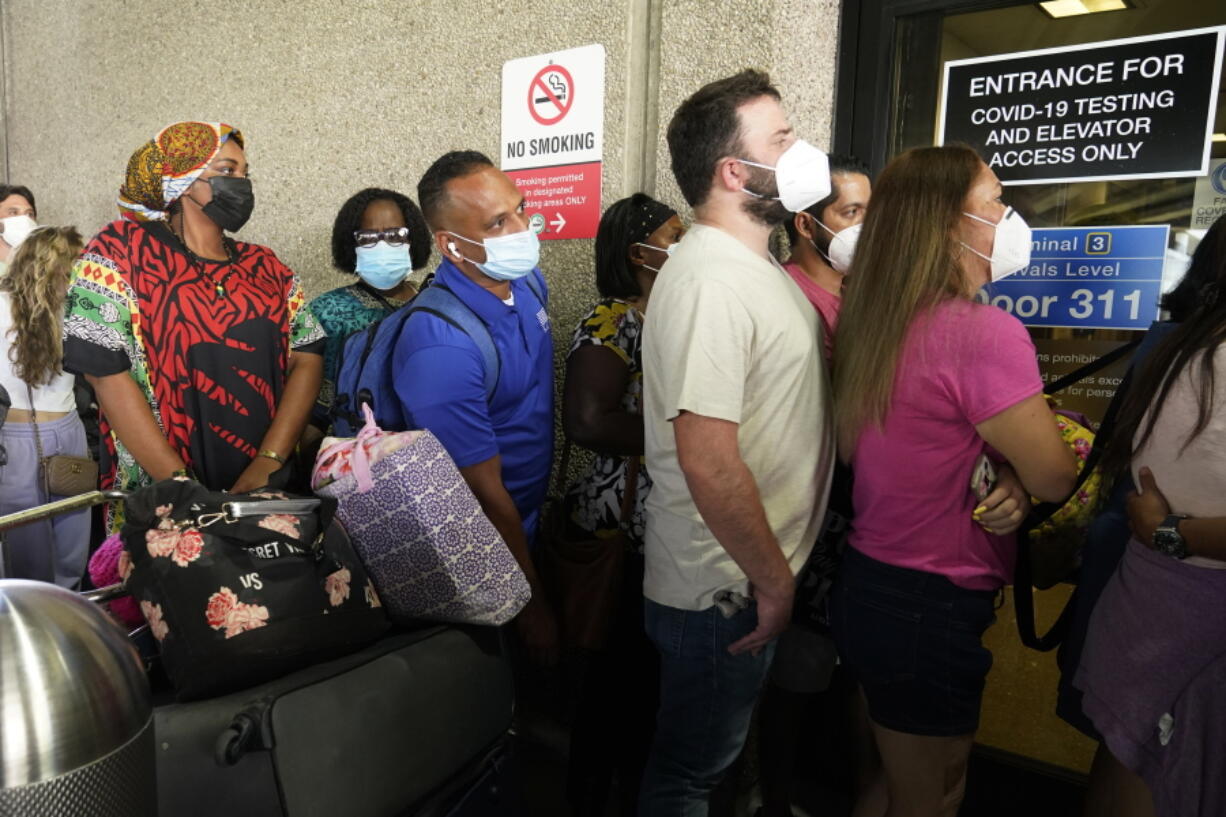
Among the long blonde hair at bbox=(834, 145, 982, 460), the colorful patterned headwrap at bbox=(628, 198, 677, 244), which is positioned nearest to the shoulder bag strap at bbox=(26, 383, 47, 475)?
the colorful patterned headwrap at bbox=(628, 198, 677, 244)

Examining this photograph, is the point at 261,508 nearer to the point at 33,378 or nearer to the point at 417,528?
the point at 417,528

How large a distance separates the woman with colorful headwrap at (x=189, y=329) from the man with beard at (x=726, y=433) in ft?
4.40

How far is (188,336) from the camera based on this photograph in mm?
2449

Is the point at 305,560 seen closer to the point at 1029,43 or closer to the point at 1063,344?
the point at 1063,344

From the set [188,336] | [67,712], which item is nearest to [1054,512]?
[67,712]

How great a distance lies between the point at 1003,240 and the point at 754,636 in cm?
96

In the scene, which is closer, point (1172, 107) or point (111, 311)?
point (1172, 107)

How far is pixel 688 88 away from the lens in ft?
9.05

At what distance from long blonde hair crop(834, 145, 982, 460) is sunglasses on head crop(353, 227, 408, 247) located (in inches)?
73.8

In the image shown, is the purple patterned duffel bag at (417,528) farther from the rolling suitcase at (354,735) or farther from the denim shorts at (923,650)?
the denim shorts at (923,650)

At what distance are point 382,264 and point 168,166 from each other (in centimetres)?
79

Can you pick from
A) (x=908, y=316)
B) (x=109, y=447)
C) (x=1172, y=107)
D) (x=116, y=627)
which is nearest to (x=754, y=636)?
(x=908, y=316)

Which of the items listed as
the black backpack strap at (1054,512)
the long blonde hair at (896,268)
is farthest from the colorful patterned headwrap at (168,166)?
the black backpack strap at (1054,512)

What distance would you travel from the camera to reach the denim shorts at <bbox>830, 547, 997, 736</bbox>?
1.68 metres
